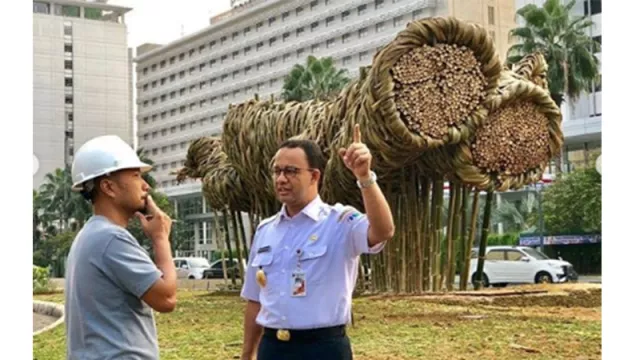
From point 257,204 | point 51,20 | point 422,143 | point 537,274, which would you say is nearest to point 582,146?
point 537,274

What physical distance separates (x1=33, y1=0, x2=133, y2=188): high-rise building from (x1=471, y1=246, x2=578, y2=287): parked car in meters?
10.4

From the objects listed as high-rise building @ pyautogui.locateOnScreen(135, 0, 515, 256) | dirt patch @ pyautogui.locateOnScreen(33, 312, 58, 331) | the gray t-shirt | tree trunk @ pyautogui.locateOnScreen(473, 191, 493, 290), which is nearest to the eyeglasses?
the gray t-shirt

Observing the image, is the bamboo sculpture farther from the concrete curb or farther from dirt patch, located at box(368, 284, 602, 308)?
the concrete curb

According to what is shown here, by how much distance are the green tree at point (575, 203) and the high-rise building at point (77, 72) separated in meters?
10.6

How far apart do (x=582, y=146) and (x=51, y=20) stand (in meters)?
13.3

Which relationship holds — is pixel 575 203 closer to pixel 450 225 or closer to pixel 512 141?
pixel 450 225

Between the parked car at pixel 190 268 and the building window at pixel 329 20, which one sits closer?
the parked car at pixel 190 268

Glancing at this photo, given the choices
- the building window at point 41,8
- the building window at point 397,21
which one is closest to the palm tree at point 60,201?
the building window at point 41,8

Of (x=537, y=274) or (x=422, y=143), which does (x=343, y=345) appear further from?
(x=537, y=274)

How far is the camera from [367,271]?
35.1 feet

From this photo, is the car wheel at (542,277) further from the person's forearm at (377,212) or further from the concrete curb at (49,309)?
the person's forearm at (377,212)

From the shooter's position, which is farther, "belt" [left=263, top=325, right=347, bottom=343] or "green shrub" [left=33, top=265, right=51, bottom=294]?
"green shrub" [left=33, top=265, right=51, bottom=294]

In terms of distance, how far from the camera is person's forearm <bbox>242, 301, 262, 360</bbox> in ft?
9.61

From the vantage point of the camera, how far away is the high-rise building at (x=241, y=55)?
37.8 meters
